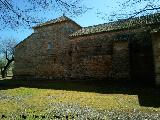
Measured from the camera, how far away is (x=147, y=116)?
8258mm

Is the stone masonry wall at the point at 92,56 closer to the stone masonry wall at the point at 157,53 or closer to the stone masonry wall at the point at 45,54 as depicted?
the stone masonry wall at the point at 45,54

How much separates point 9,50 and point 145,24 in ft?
134

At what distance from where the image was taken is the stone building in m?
19.5

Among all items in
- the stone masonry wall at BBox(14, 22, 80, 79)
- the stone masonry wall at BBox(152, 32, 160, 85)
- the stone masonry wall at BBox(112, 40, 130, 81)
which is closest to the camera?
the stone masonry wall at BBox(152, 32, 160, 85)

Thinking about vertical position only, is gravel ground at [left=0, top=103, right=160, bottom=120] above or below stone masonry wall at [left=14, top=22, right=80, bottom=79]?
below

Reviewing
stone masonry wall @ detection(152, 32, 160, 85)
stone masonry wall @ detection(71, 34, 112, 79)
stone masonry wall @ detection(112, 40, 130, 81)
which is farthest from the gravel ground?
stone masonry wall @ detection(71, 34, 112, 79)

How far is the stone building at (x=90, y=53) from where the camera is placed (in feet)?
63.8

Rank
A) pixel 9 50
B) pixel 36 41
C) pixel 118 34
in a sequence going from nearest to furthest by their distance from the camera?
1. pixel 118 34
2. pixel 36 41
3. pixel 9 50

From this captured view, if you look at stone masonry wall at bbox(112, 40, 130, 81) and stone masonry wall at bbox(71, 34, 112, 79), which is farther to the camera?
stone masonry wall at bbox(71, 34, 112, 79)

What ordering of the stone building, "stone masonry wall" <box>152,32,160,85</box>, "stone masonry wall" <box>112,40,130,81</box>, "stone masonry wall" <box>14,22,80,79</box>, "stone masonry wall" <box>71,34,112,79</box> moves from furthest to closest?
1. "stone masonry wall" <box>14,22,80,79</box>
2. "stone masonry wall" <box>71,34,112,79</box>
3. "stone masonry wall" <box>112,40,130,81</box>
4. the stone building
5. "stone masonry wall" <box>152,32,160,85</box>

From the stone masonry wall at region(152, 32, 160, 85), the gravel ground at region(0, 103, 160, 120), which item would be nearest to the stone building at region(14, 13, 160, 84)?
the stone masonry wall at region(152, 32, 160, 85)

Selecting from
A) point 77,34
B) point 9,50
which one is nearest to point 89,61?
point 77,34

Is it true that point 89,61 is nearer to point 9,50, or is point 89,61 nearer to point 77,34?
point 77,34

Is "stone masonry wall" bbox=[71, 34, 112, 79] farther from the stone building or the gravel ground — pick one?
the gravel ground
